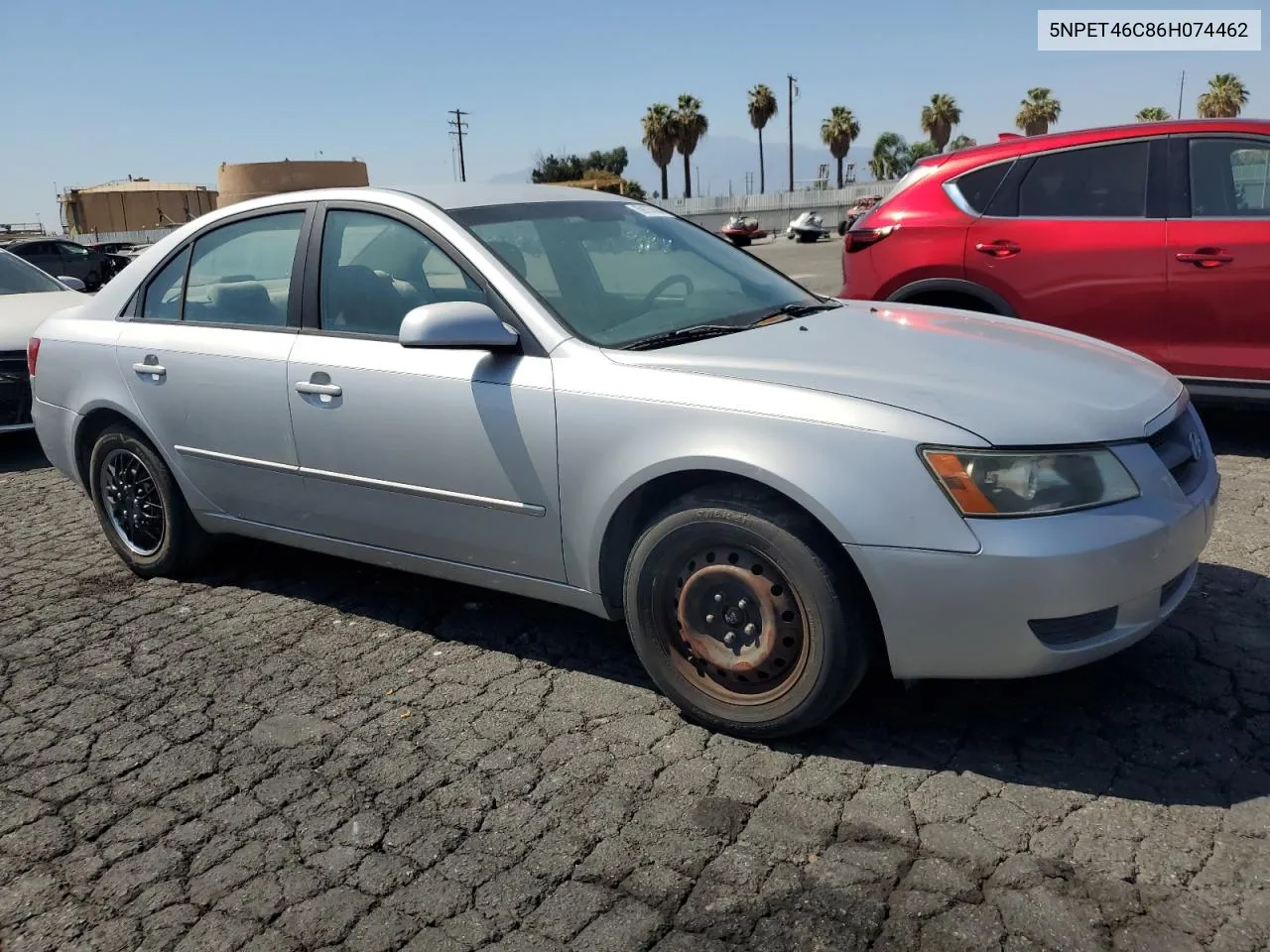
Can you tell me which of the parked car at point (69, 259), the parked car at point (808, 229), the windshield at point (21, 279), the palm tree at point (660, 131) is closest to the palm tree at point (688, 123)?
the palm tree at point (660, 131)

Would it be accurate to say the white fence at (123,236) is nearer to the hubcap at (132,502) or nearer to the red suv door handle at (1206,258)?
the hubcap at (132,502)

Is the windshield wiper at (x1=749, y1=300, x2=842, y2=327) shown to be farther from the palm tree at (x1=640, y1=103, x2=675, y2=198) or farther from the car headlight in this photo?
the palm tree at (x1=640, y1=103, x2=675, y2=198)

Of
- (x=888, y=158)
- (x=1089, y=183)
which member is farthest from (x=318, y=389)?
(x=888, y=158)

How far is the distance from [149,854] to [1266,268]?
557 centimetres

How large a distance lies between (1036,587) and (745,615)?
81 cm

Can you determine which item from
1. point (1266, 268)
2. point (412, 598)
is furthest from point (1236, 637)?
point (412, 598)

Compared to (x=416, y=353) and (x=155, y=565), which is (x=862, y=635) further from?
(x=155, y=565)

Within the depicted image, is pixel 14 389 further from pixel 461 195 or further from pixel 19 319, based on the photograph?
pixel 461 195

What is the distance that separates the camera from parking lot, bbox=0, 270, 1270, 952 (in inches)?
97.0

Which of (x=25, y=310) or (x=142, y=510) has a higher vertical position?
(x=25, y=310)

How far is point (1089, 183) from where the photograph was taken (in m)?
6.04

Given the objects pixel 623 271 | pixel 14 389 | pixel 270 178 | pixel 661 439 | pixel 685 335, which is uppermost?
pixel 270 178

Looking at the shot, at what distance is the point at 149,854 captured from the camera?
2836 millimetres

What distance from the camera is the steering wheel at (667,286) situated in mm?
3817
